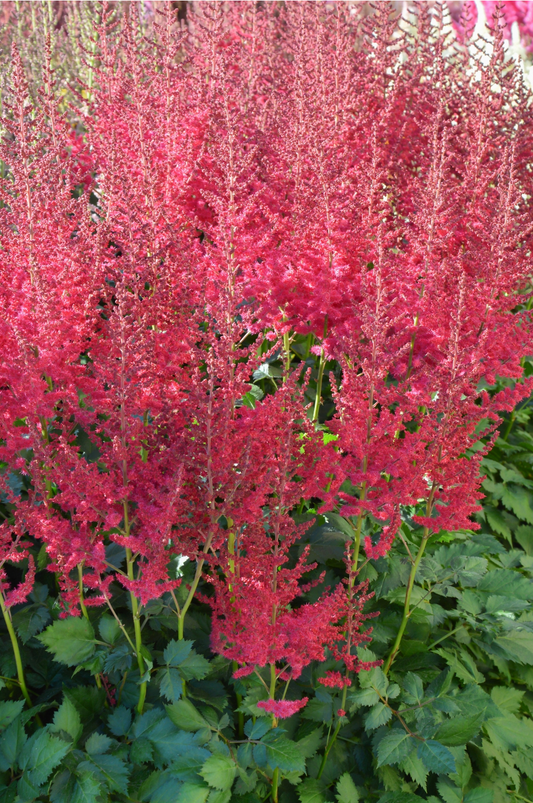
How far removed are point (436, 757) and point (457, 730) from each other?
19cm

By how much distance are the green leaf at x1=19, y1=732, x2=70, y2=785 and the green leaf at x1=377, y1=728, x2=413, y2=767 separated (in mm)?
880

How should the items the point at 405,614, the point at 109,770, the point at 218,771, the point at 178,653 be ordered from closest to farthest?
the point at 218,771 < the point at 109,770 < the point at 178,653 < the point at 405,614

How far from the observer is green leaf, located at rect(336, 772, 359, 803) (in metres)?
2.00

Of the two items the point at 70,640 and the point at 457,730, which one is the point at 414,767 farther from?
the point at 70,640

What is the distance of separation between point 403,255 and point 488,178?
24.1 inches

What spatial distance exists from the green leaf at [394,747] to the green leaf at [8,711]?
1056 mm

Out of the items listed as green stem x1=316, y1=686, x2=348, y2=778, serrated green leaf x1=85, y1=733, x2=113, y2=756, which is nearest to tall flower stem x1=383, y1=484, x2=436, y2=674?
green stem x1=316, y1=686, x2=348, y2=778

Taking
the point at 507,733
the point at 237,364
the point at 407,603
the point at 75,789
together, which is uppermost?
the point at 237,364

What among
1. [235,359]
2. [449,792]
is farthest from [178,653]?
[449,792]

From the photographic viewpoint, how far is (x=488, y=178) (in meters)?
2.84

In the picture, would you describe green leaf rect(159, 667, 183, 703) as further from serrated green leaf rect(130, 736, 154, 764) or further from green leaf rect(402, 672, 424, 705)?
green leaf rect(402, 672, 424, 705)

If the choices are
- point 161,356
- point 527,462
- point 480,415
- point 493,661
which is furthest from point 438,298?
point 527,462

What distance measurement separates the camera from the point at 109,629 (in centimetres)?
209

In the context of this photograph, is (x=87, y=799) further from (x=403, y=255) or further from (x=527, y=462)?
(x=527, y=462)
